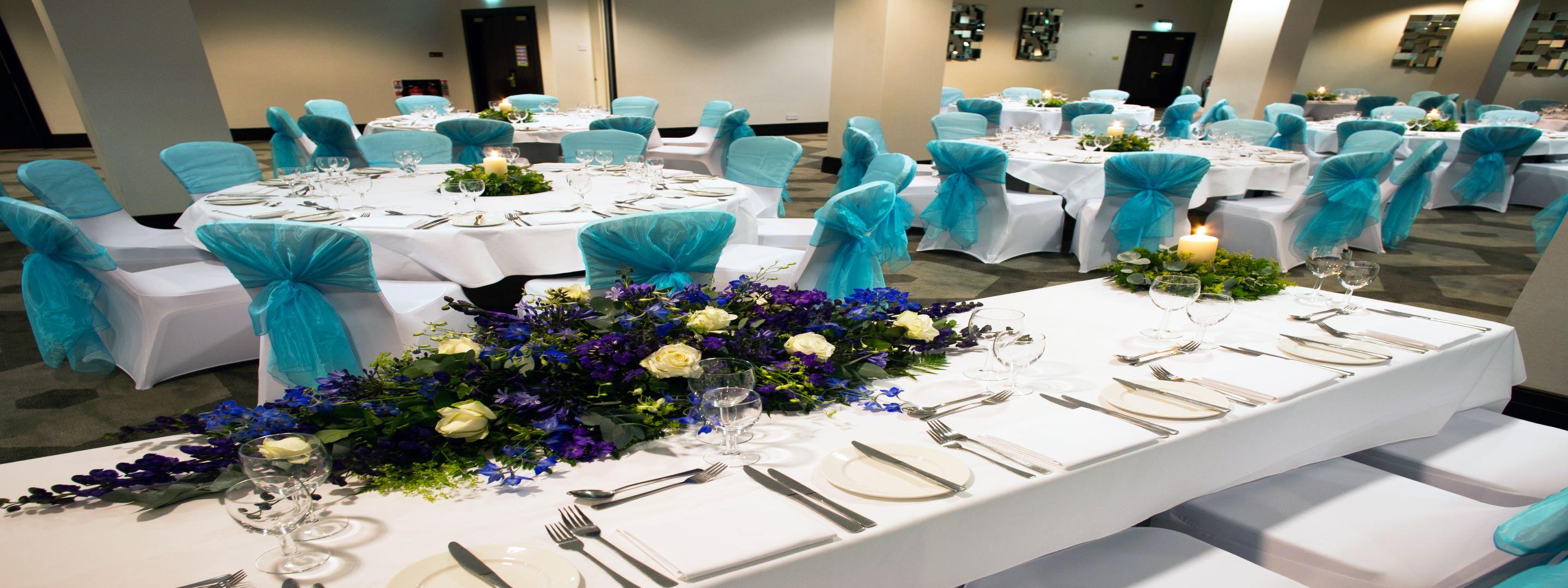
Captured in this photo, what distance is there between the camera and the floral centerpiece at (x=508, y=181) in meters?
3.33

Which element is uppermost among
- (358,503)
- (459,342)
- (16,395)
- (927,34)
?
(927,34)

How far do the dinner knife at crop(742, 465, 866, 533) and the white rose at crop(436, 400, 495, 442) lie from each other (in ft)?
1.33

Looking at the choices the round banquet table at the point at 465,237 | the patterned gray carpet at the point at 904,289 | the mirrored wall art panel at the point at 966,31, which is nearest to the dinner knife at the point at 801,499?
the round banquet table at the point at 465,237

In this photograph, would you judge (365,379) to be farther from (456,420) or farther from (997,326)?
(997,326)

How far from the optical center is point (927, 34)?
24.7 feet

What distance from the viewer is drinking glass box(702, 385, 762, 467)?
45.0 inches

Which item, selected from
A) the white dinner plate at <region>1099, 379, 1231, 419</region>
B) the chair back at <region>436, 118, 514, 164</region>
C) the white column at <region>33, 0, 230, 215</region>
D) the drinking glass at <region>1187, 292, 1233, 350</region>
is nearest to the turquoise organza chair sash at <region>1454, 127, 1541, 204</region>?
the drinking glass at <region>1187, 292, 1233, 350</region>

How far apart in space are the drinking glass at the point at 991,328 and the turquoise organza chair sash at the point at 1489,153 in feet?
24.4

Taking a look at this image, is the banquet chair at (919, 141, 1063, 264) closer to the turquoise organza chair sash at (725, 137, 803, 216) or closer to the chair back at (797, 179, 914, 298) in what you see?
the turquoise organza chair sash at (725, 137, 803, 216)

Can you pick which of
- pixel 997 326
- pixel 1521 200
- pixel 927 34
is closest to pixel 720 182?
pixel 997 326

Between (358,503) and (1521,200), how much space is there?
1022cm

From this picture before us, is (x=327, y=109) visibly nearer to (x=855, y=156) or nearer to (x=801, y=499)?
(x=855, y=156)

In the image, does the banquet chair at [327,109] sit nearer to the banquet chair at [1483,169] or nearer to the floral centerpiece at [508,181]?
the floral centerpiece at [508,181]

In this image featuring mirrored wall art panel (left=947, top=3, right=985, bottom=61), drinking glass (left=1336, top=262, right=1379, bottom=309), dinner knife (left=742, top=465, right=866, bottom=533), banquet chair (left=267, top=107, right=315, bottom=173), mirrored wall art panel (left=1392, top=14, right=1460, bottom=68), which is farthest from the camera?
mirrored wall art panel (left=947, top=3, right=985, bottom=61)
